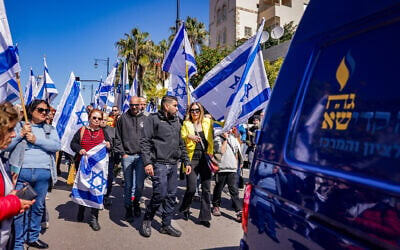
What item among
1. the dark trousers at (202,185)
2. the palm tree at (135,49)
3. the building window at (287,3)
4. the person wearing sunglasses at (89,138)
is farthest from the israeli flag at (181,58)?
the building window at (287,3)

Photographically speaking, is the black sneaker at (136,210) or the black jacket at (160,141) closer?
the black jacket at (160,141)

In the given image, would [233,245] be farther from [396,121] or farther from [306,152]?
[396,121]

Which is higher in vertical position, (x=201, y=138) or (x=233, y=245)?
(x=201, y=138)

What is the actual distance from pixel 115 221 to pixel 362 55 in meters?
4.65

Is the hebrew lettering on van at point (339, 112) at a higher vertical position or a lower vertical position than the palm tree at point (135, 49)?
lower

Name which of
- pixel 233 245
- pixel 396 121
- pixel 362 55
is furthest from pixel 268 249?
pixel 233 245

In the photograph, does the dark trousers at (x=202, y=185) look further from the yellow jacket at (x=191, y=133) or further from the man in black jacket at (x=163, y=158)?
the man in black jacket at (x=163, y=158)

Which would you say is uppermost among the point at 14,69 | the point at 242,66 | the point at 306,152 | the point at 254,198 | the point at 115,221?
the point at 242,66

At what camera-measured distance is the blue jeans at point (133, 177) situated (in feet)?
17.4

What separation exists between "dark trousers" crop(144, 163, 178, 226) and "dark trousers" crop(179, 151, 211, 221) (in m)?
0.50

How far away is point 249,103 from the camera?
16.7ft

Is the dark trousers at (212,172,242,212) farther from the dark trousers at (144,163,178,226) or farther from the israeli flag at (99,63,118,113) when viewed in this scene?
the israeli flag at (99,63,118,113)

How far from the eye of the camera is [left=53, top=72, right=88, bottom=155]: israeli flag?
6055 mm

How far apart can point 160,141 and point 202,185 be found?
3.56 ft
